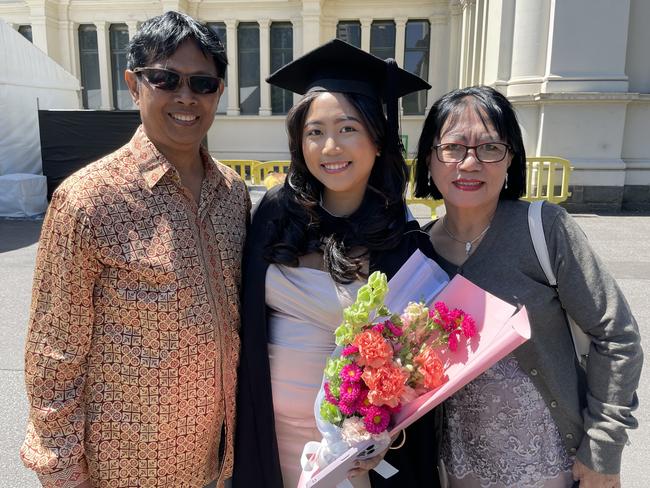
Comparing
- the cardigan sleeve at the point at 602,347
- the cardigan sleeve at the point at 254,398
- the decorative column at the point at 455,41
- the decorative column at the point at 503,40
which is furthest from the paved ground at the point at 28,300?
the decorative column at the point at 455,41

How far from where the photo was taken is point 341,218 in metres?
2.04

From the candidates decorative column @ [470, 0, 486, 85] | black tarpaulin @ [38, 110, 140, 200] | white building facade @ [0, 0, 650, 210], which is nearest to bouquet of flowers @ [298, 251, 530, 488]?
white building facade @ [0, 0, 650, 210]

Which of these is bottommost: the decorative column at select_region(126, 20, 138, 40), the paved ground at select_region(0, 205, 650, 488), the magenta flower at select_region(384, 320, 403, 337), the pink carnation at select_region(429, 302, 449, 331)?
the paved ground at select_region(0, 205, 650, 488)

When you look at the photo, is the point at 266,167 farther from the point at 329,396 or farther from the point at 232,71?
the point at 329,396

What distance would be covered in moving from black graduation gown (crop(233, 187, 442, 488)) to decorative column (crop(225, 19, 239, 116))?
1740cm

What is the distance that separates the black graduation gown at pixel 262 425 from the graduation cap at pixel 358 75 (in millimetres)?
579

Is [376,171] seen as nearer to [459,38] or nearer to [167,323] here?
[167,323]

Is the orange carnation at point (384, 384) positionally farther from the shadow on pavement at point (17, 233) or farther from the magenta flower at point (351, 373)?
the shadow on pavement at point (17, 233)

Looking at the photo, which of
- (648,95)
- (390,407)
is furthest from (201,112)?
(648,95)

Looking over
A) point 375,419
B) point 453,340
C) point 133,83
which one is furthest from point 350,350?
point 133,83

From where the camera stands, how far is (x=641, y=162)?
10102 mm

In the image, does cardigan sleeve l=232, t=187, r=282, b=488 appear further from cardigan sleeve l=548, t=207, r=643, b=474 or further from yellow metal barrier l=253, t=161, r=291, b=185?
yellow metal barrier l=253, t=161, r=291, b=185

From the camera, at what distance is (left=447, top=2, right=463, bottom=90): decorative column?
17.2 metres

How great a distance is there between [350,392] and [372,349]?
0.46 ft
